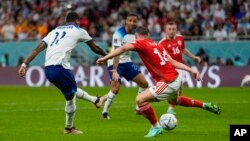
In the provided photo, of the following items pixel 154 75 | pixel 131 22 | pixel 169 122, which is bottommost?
pixel 169 122

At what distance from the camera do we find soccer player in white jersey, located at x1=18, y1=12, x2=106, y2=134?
1556cm

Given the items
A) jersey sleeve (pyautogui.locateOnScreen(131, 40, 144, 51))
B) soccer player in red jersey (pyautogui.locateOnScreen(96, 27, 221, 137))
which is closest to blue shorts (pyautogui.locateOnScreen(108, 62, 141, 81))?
soccer player in red jersey (pyautogui.locateOnScreen(96, 27, 221, 137))

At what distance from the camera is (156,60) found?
1504 centimetres

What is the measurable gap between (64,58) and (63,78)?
1.39ft

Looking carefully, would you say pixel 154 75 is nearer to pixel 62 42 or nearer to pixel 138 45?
pixel 138 45

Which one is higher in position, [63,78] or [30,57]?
[30,57]

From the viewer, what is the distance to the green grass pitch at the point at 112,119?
1512 centimetres

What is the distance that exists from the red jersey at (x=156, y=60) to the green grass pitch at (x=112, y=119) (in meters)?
1.16

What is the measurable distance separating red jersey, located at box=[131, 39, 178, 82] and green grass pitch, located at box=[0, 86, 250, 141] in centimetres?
116

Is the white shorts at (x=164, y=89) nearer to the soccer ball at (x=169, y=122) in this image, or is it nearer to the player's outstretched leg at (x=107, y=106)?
the soccer ball at (x=169, y=122)

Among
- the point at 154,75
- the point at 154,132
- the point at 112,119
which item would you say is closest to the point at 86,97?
the point at 154,75

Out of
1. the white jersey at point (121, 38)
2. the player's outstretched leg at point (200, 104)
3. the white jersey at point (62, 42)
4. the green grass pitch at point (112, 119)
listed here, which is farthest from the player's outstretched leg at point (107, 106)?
the white jersey at point (62, 42)

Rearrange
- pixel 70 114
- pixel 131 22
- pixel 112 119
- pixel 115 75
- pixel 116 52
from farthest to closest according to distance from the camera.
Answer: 1. pixel 131 22
2. pixel 112 119
3. pixel 115 75
4. pixel 70 114
5. pixel 116 52

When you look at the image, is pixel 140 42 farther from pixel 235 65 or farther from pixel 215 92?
pixel 235 65
